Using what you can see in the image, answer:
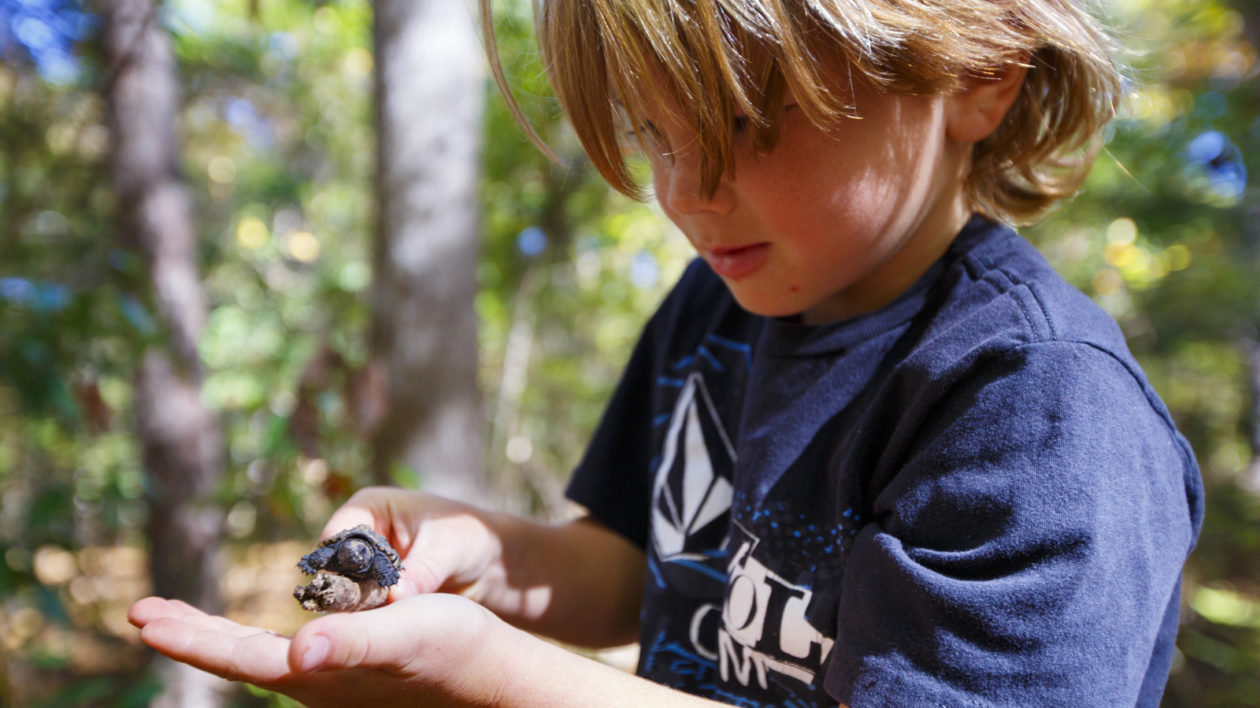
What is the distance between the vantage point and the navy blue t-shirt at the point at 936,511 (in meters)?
0.69

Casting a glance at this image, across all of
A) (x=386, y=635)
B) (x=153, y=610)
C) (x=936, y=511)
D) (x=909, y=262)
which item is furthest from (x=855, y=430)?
(x=153, y=610)

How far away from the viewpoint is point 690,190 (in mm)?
934

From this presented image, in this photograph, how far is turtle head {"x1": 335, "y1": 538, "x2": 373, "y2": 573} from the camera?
0.92 m

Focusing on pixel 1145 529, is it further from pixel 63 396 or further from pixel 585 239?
pixel 585 239

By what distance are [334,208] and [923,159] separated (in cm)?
764

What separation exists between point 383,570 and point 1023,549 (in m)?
0.67

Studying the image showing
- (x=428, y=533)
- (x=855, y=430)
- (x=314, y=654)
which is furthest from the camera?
(x=428, y=533)

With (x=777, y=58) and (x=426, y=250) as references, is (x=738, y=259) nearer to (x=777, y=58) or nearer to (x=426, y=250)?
(x=777, y=58)

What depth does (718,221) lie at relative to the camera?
0.97 meters

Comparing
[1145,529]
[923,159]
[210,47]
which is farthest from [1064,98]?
[210,47]

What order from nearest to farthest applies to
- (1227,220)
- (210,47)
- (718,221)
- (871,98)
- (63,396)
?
(871,98) < (718,221) < (63,396) < (1227,220) < (210,47)

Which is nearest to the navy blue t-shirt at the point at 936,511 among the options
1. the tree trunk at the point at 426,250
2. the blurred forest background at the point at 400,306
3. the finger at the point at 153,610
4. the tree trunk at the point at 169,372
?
the finger at the point at 153,610

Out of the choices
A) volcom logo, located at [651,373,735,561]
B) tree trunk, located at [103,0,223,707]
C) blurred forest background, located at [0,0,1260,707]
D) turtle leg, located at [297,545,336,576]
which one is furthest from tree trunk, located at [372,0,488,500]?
turtle leg, located at [297,545,336,576]

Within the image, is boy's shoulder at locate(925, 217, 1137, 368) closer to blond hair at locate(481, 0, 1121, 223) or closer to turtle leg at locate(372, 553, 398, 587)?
blond hair at locate(481, 0, 1121, 223)
